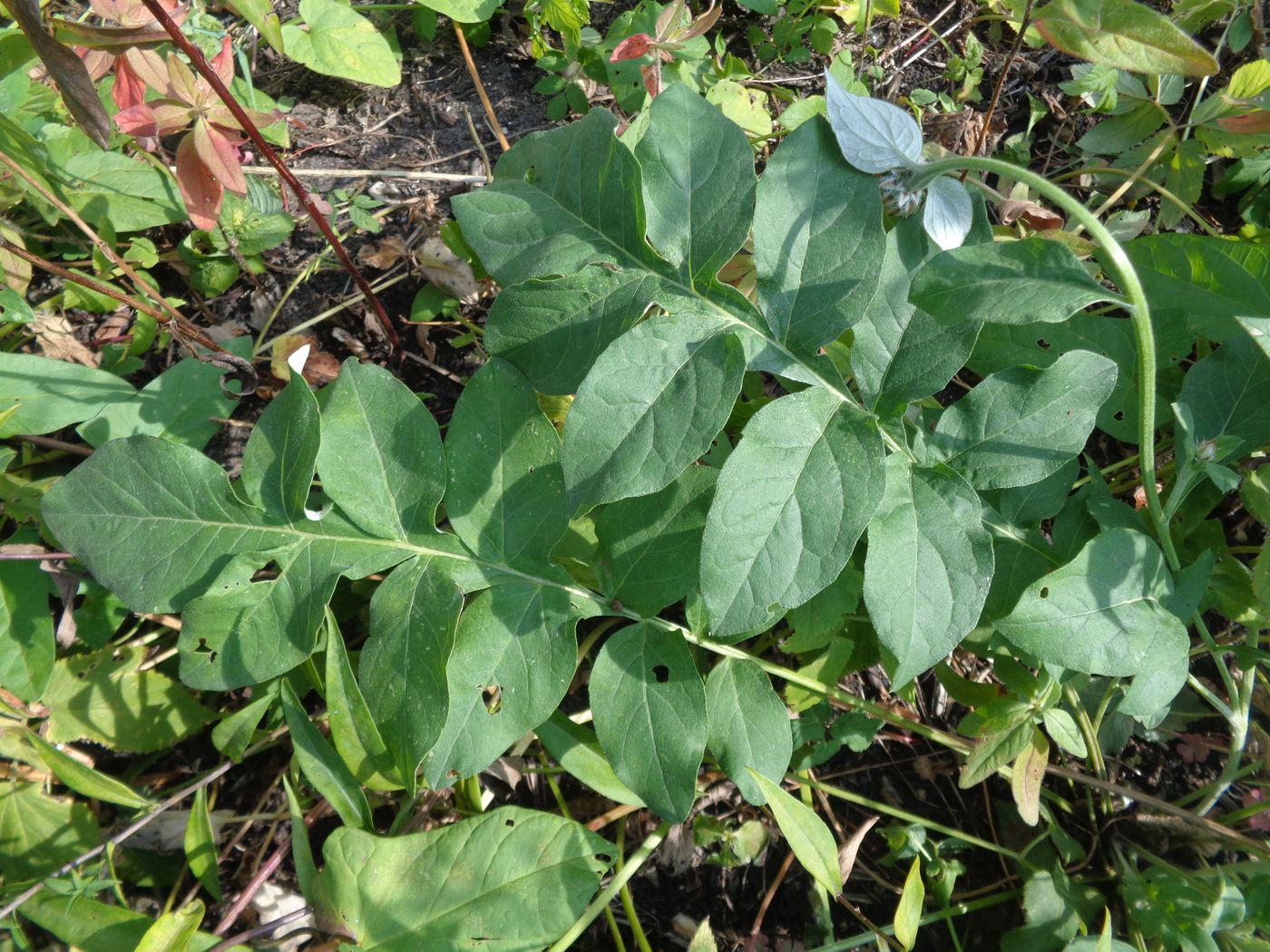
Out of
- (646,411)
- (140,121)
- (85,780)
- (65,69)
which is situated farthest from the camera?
(140,121)

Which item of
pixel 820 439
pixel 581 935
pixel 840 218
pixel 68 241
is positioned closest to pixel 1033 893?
pixel 581 935

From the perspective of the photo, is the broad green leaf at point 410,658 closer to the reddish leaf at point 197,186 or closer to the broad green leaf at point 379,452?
the broad green leaf at point 379,452

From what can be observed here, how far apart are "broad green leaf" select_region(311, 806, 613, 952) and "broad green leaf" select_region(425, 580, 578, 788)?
0.22 metres

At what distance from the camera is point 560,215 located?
170 centimetres

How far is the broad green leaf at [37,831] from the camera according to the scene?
2.20 meters

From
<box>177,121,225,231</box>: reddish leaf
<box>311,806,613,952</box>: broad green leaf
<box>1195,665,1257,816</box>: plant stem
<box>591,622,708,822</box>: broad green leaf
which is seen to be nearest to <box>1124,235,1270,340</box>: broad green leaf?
<box>1195,665,1257,816</box>: plant stem

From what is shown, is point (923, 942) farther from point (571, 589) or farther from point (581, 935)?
point (571, 589)

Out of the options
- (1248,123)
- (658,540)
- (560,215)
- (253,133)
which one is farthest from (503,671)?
(1248,123)

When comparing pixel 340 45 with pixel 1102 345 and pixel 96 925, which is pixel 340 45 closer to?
pixel 1102 345

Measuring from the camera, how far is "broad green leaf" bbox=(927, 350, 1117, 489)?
5.22 ft

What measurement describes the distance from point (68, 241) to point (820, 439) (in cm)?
262

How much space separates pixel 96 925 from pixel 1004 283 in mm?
2369

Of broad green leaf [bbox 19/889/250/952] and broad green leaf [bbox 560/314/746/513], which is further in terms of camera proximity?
broad green leaf [bbox 19/889/250/952]

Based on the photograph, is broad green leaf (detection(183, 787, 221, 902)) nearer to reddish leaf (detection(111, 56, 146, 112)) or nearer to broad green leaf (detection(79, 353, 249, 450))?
broad green leaf (detection(79, 353, 249, 450))
